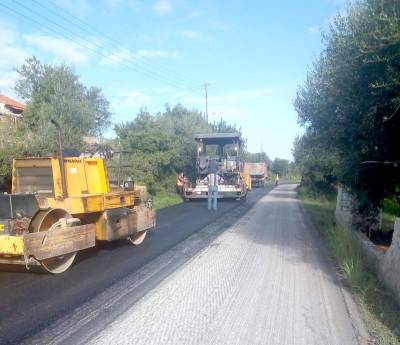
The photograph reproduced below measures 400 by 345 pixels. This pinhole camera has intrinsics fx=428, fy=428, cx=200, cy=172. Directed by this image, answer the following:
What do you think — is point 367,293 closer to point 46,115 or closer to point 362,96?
point 362,96

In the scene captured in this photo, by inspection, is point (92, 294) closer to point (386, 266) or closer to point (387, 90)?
point (386, 266)

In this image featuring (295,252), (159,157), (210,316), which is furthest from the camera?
(159,157)

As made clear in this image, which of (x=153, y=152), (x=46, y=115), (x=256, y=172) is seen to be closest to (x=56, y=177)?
(x=46, y=115)

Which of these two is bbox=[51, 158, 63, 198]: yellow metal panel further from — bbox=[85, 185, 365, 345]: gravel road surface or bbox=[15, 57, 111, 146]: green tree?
bbox=[15, 57, 111, 146]: green tree

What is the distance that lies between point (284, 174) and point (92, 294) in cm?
8034

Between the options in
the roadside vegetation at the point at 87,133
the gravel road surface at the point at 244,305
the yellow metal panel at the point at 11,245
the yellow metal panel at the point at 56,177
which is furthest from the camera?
the roadside vegetation at the point at 87,133

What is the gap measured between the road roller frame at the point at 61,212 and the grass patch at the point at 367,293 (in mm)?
4007

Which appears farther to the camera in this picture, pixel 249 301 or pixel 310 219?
pixel 310 219

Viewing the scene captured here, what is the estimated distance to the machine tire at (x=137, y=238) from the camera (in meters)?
8.94

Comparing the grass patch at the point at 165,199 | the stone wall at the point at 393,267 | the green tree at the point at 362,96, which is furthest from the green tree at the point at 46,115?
the stone wall at the point at 393,267

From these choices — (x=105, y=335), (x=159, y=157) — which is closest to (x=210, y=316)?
(x=105, y=335)

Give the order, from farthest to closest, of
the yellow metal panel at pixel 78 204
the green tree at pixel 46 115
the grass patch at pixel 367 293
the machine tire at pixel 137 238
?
the green tree at pixel 46 115 → the machine tire at pixel 137 238 → the yellow metal panel at pixel 78 204 → the grass patch at pixel 367 293

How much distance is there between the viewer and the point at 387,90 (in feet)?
20.7

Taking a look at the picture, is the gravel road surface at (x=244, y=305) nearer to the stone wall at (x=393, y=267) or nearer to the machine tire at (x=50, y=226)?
the stone wall at (x=393, y=267)
